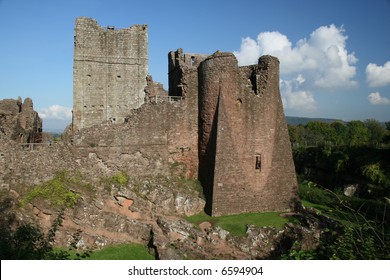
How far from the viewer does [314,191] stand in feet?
80.2

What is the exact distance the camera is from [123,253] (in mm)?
13297

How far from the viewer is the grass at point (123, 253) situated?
1285 centimetres

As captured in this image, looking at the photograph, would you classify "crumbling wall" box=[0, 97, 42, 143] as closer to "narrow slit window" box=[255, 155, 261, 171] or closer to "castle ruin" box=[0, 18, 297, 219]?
"castle ruin" box=[0, 18, 297, 219]

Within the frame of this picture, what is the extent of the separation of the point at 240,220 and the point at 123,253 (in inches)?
225

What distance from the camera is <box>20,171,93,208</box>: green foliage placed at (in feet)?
46.6

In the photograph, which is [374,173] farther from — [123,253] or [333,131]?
[333,131]

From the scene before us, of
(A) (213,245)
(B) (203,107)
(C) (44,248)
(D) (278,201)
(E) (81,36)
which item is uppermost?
(E) (81,36)

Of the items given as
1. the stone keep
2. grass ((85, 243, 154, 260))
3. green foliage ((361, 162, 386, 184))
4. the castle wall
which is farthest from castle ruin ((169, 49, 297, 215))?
green foliage ((361, 162, 386, 184))

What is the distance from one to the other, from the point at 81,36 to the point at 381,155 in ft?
80.3

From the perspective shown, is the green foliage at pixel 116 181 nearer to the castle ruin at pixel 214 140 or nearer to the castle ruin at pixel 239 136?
the castle ruin at pixel 214 140

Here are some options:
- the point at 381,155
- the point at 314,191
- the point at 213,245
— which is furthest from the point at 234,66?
the point at 381,155

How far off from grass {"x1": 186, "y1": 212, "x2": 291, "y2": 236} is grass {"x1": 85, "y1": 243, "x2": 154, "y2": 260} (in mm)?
3200

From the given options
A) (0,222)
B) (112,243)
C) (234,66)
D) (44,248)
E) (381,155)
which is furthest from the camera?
(381,155)

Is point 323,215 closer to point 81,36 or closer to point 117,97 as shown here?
point 117,97
